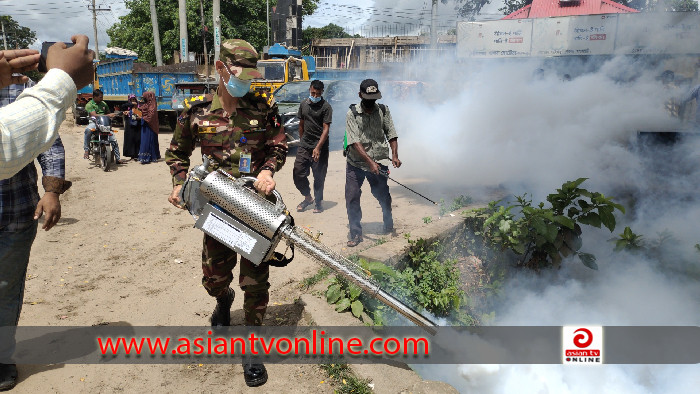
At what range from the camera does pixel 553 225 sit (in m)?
4.61

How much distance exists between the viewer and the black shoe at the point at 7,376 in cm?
272

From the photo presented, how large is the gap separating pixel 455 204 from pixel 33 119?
528 cm

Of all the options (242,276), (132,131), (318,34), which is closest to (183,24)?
(132,131)

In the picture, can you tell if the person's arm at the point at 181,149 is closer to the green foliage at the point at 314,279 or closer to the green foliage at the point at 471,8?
the green foliage at the point at 314,279

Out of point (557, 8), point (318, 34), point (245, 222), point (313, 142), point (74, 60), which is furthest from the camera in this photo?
point (318, 34)

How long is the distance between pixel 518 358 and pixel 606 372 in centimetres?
67

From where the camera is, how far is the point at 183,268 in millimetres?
4570

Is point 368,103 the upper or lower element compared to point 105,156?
upper

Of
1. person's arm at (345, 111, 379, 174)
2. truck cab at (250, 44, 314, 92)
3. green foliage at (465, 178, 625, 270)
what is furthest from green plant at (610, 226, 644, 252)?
truck cab at (250, 44, 314, 92)

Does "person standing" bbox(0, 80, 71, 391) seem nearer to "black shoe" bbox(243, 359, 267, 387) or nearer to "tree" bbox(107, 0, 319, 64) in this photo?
"black shoe" bbox(243, 359, 267, 387)

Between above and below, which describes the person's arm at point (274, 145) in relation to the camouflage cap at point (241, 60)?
below

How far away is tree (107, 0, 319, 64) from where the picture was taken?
30.2 meters

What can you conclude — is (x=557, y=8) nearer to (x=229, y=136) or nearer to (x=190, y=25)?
(x=190, y=25)

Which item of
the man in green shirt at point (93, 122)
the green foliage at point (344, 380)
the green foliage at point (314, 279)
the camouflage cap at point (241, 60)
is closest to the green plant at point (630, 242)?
the green foliage at point (314, 279)
